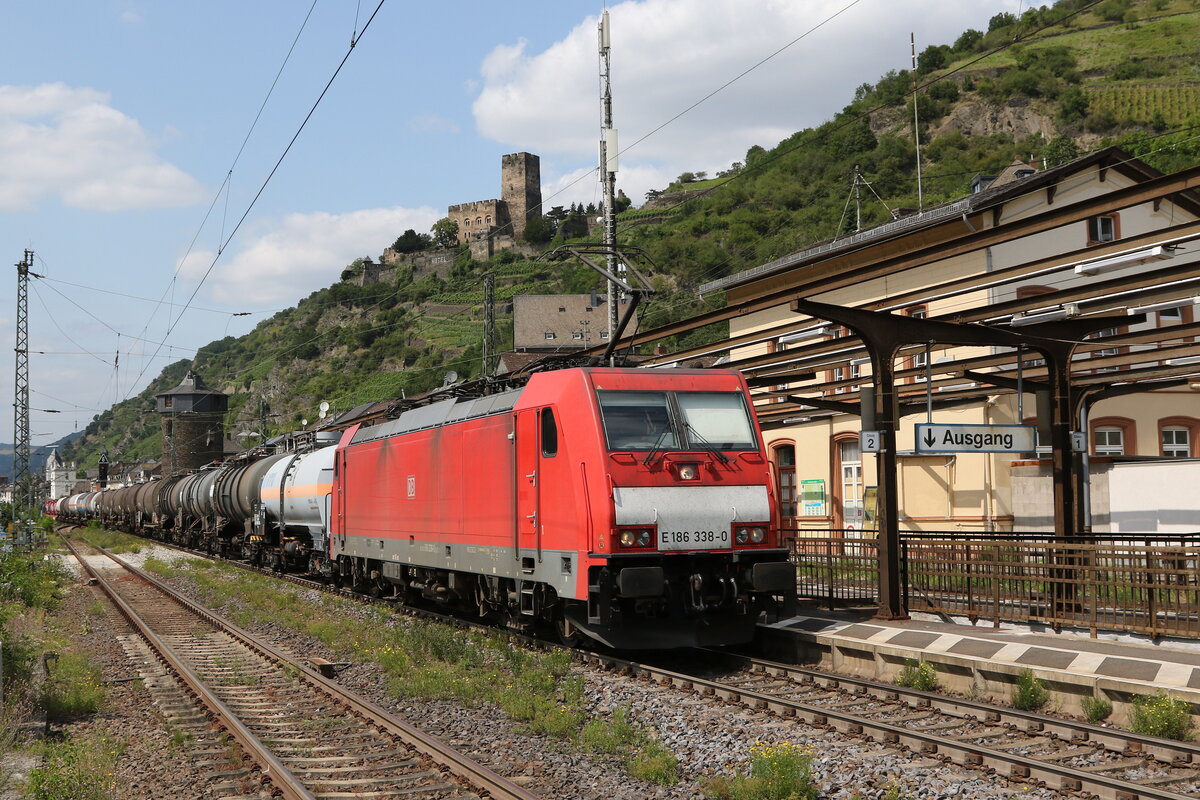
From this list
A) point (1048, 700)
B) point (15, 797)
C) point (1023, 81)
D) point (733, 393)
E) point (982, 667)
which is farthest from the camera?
point (1023, 81)

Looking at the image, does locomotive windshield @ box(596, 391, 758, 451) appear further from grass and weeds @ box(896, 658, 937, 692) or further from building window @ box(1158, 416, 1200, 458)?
building window @ box(1158, 416, 1200, 458)

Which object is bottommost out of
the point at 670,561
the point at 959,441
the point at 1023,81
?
the point at 670,561

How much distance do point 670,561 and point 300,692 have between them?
14.2 feet

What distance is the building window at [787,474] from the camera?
33594 millimetres

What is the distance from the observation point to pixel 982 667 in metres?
10.7

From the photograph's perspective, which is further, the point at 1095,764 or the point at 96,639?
the point at 96,639

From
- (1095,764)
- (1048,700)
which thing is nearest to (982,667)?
(1048,700)

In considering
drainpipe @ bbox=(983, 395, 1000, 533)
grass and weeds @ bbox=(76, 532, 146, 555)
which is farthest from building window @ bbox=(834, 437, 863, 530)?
grass and weeds @ bbox=(76, 532, 146, 555)

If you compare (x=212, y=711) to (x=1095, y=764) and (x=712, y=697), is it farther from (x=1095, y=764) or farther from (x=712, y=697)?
(x=1095, y=764)

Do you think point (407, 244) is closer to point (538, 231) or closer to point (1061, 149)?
point (538, 231)

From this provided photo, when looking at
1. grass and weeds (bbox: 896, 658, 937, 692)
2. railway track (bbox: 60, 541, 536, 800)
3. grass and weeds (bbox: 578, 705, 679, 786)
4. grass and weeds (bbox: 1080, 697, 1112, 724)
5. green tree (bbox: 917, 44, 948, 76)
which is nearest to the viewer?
railway track (bbox: 60, 541, 536, 800)

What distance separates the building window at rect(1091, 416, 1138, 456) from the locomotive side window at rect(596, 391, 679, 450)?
703 inches

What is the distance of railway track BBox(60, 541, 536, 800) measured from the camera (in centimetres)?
807

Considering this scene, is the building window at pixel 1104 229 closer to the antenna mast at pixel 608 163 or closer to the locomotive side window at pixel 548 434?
the antenna mast at pixel 608 163
